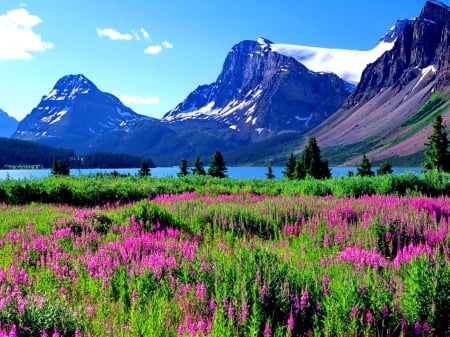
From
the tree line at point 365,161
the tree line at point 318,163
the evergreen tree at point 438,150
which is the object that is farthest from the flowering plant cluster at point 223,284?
the evergreen tree at point 438,150

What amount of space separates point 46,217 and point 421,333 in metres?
10.4

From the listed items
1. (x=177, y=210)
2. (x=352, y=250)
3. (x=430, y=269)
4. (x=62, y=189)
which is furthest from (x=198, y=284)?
(x=62, y=189)

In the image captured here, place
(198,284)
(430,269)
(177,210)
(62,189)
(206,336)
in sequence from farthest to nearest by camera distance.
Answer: (62,189)
(177,210)
(198,284)
(430,269)
(206,336)

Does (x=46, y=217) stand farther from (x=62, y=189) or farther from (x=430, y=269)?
(x=430, y=269)

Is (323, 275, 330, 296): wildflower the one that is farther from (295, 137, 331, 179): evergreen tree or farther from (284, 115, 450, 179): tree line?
(295, 137, 331, 179): evergreen tree

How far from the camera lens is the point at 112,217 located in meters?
12.3

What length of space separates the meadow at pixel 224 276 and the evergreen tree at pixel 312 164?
177 ft

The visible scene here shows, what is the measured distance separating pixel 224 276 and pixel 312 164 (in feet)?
204

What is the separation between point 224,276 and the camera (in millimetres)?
5973

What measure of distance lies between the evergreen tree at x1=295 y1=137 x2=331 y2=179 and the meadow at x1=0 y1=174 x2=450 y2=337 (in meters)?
53.9

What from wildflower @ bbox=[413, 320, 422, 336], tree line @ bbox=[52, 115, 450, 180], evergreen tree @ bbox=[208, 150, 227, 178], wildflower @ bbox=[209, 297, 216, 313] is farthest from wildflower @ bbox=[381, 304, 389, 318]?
evergreen tree @ bbox=[208, 150, 227, 178]

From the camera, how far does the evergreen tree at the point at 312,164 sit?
218 feet

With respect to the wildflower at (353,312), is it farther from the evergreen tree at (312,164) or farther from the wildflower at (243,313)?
the evergreen tree at (312,164)

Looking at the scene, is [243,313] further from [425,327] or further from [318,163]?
[318,163]
